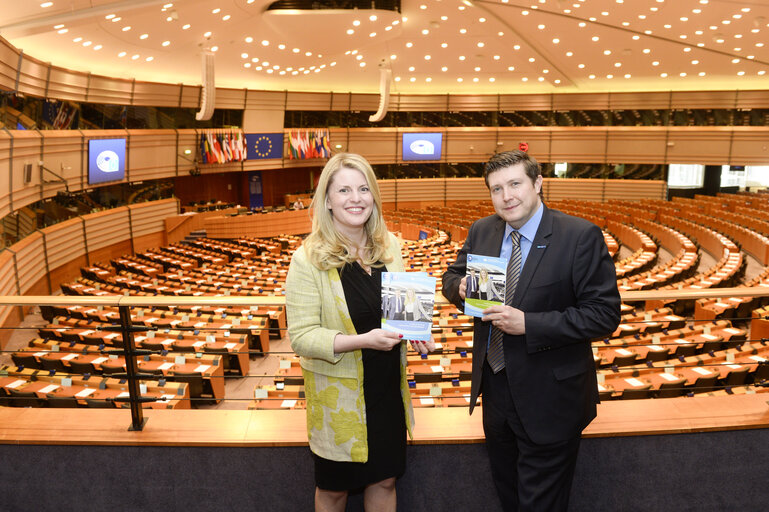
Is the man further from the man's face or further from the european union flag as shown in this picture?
the european union flag

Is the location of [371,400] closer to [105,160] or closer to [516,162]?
[516,162]

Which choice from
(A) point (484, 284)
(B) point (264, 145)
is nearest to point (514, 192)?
(A) point (484, 284)

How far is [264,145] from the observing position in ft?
86.8

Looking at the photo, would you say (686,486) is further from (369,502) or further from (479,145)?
(479,145)

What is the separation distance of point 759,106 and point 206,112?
76.5 feet

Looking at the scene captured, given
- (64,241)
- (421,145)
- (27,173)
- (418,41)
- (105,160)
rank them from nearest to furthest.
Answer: (27,173) → (64,241) → (105,160) → (418,41) → (421,145)

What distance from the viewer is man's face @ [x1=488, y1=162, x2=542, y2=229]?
7.22 feet

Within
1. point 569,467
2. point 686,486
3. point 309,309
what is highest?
point 309,309

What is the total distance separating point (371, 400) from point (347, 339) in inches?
13.1

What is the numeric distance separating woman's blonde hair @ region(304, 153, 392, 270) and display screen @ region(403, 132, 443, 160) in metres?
28.0

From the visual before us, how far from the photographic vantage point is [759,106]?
84.1 ft

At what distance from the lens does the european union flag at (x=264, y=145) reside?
26047 mm

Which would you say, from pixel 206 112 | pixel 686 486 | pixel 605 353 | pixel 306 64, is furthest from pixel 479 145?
pixel 686 486

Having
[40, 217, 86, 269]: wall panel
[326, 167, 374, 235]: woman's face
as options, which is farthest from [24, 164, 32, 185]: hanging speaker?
[326, 167, 374, 235]: woman's face
